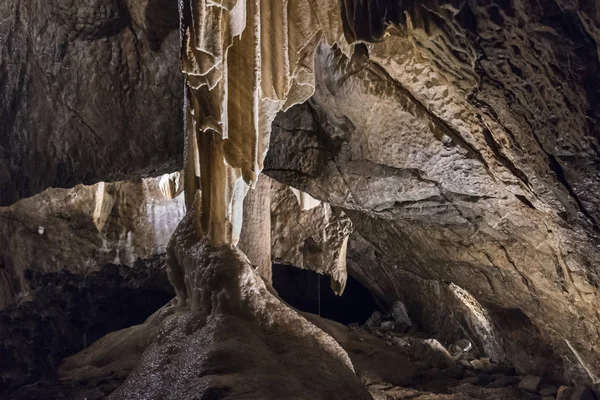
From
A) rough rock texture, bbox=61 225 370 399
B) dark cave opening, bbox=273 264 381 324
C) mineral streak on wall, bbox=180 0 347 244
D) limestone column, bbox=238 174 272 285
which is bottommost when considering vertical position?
dark cave opening, bbox=273 264 381 324

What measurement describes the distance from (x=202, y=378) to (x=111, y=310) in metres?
6.84

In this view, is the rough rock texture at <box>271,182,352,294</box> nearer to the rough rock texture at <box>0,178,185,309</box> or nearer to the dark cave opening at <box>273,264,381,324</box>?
the rough rock texture at <box>0,178,185,309</box>

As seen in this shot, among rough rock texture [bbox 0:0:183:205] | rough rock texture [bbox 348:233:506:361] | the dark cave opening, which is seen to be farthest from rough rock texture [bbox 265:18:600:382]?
the dark cave opening

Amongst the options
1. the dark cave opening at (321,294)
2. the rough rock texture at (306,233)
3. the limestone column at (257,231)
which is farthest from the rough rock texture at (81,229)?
the limestone column at (257,231)

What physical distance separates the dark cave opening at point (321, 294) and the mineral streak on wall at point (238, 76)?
6553 millimetres

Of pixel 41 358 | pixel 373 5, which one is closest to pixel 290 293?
pixel 41 358

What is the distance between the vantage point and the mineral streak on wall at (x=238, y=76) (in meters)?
3.39

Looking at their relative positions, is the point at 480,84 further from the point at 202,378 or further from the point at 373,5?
the point at 202,378

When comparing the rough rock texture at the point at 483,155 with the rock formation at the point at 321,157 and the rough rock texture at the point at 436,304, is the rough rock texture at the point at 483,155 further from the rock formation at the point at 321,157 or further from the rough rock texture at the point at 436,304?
the rough rock texture at the point at 436,304

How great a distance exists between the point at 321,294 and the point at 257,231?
6046mm

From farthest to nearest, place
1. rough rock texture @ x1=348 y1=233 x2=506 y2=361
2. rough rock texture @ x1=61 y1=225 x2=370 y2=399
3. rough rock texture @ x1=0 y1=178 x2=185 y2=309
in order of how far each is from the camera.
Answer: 1. rough rock texture @ x1=0 y1=178 x2=185 y2=309
2. rough rock texture @ x1=348 y1=233 x2=506 y2=361
3. rough rock texture @ x1=61 y1=225 x2=370 y2=399

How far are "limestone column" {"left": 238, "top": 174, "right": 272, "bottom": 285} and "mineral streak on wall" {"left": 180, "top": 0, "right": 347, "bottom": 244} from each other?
3.20 ft

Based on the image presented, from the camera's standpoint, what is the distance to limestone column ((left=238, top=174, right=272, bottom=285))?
4863 mm

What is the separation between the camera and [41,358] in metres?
8.04
